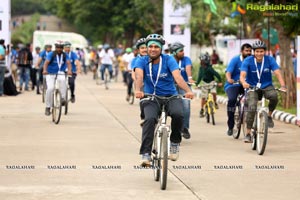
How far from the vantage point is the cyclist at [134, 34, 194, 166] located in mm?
10742

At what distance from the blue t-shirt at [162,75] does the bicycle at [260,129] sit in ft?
10.3

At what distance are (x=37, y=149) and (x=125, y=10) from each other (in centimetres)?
4626

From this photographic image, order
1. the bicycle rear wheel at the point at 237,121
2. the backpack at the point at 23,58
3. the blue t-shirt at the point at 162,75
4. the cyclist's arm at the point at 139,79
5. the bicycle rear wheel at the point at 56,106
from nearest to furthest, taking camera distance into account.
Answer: the cyclist's arm at the point at 139,79 < the blue t-shirt at the point at 162,75 < the bicycle rear wheel at the point at 237,121 < the bicycle rear wheel at the point at 56,106 < the backpack at the point at 23,58

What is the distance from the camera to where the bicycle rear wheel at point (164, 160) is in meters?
10.1

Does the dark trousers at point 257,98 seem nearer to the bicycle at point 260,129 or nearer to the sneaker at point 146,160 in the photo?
the bicycle at point 260,129

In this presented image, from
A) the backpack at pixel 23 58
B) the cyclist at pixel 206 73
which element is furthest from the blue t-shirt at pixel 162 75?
the backpack at pixel 23 58

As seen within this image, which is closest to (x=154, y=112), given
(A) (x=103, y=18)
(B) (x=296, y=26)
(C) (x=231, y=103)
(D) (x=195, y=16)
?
(C) (x=231, y=103)

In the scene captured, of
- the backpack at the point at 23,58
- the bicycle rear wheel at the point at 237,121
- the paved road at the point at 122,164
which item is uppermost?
the backpack at the point at 23,58

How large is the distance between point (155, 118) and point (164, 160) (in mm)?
722

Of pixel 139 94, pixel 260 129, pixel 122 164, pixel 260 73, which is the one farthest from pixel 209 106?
pixel 139 94

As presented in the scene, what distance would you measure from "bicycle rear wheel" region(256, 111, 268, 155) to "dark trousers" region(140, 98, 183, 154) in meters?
2.99

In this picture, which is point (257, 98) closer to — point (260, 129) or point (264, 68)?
point (264, 68)

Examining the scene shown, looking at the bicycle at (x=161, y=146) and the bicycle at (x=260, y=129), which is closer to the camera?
the bicycle at (x=161, y=146)

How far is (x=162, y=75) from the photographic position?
1096 centimetres
